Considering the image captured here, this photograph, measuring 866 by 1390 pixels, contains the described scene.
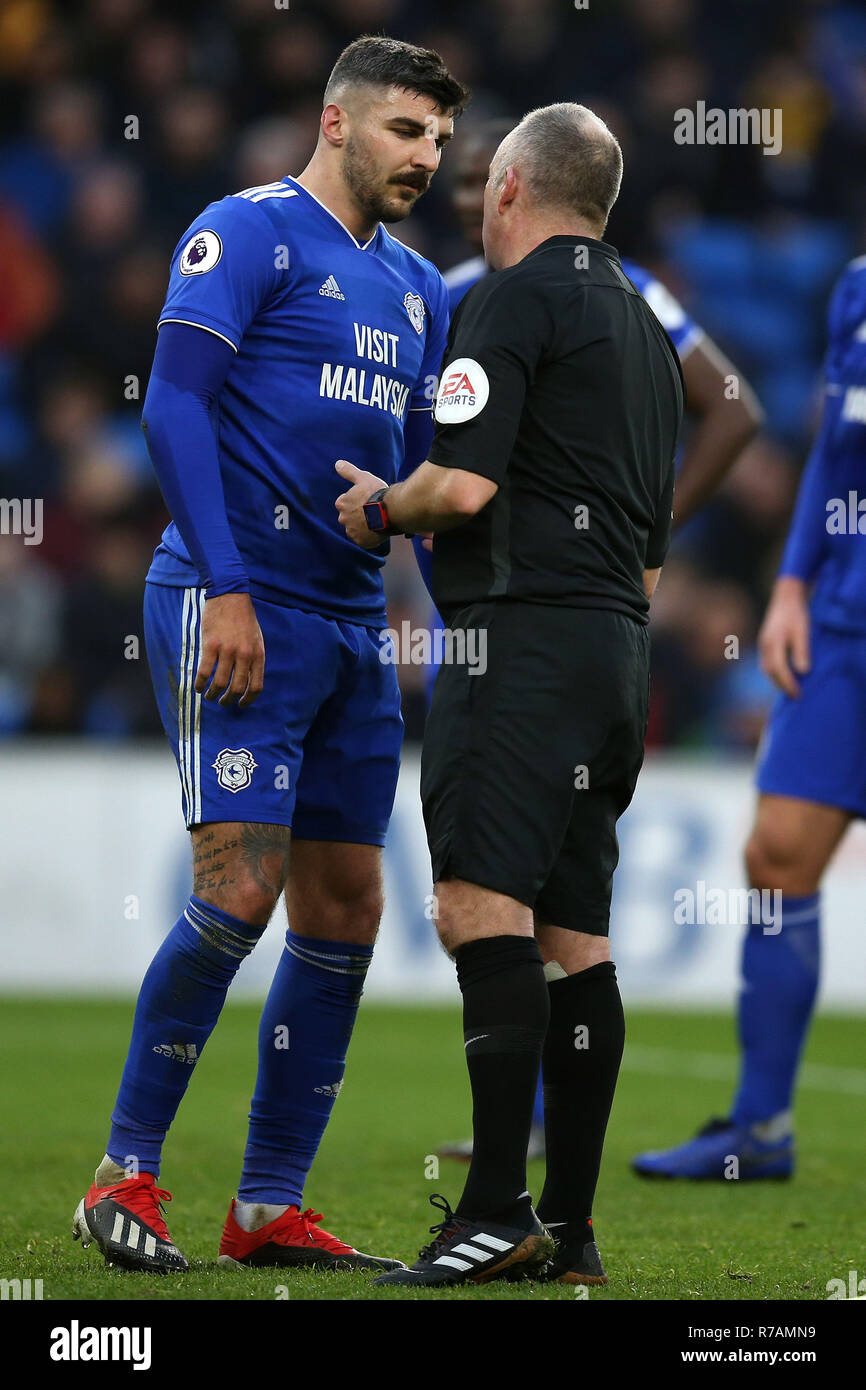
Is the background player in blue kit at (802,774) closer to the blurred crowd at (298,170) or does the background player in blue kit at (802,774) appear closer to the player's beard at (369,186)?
the player's beard at (369,186)

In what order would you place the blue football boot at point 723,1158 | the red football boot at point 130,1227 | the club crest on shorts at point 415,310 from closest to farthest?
the red football boot at point 130,1227, the club crest on shorts at point 415,310, the blue football boot at point 723,1158

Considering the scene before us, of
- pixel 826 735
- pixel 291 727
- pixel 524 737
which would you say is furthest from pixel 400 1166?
pixel 524 737

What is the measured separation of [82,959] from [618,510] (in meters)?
6.85

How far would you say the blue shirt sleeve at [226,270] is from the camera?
3.44 metres

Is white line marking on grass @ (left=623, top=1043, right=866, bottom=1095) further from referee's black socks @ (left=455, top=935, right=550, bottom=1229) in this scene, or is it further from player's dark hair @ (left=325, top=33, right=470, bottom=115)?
player's dark hair @ (left=325, top=33, right=470, bottom=115)

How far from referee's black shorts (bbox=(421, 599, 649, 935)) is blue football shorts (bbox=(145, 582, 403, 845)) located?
0.31 m

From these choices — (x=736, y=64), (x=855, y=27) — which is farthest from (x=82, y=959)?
(x=855, y=27)

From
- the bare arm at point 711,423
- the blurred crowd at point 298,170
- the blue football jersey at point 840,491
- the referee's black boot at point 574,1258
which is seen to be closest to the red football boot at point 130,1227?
the referee's black boot at point 574,1258

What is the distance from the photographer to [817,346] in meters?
12.9

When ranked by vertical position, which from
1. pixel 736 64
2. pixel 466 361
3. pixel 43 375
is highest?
pixel 736 64

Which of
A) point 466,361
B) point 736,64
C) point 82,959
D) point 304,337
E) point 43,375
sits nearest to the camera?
point 466,361

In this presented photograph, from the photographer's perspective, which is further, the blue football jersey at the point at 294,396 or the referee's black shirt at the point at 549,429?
the blue football jersey at the point at 294,396

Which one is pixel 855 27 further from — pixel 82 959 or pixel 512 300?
pixel 512 300

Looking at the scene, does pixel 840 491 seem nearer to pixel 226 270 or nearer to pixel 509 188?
pixel 509 188
